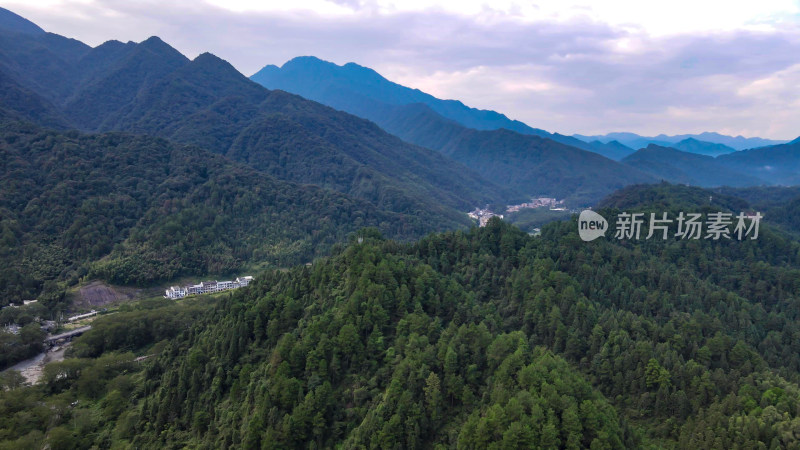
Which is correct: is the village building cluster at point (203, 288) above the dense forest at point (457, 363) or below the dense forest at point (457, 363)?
below

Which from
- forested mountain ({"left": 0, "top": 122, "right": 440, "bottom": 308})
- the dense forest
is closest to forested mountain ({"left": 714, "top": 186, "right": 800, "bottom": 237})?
the dense forest

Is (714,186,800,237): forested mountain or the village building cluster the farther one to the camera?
(714,186,800,237): forested mountain

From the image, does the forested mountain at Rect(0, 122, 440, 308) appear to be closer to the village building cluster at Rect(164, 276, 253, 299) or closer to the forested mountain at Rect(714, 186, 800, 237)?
the village building cluster at Rect(164, 276, 253, 299)

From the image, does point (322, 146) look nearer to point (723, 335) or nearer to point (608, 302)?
point (608, 302)

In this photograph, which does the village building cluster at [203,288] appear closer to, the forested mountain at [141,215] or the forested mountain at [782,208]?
the forested mountain at [141,215]

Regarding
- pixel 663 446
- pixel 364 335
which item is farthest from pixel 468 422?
pixel 663 446

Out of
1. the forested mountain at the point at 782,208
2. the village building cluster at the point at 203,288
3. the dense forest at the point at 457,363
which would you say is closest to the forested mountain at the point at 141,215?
the village building cluster at the point at 203,288
